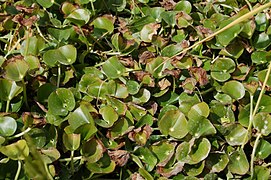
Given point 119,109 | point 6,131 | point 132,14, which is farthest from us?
point 132,14

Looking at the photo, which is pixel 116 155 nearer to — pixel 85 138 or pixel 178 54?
pixel 85 138

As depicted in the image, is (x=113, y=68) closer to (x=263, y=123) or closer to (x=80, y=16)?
(x=80, y=16)

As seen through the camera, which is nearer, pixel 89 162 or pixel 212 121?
pixel 89 162

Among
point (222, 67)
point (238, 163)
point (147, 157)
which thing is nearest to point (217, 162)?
point (238, 163)

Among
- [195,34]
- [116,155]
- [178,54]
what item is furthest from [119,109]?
[195,34]

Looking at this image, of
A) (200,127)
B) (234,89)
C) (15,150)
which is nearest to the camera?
(15,150)

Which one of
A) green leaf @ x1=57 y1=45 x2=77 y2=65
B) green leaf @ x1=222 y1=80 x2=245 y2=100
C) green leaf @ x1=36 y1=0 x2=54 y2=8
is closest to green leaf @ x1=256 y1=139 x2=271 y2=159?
green leaf @ x1=222 y1=80 x2=245 y2=100
